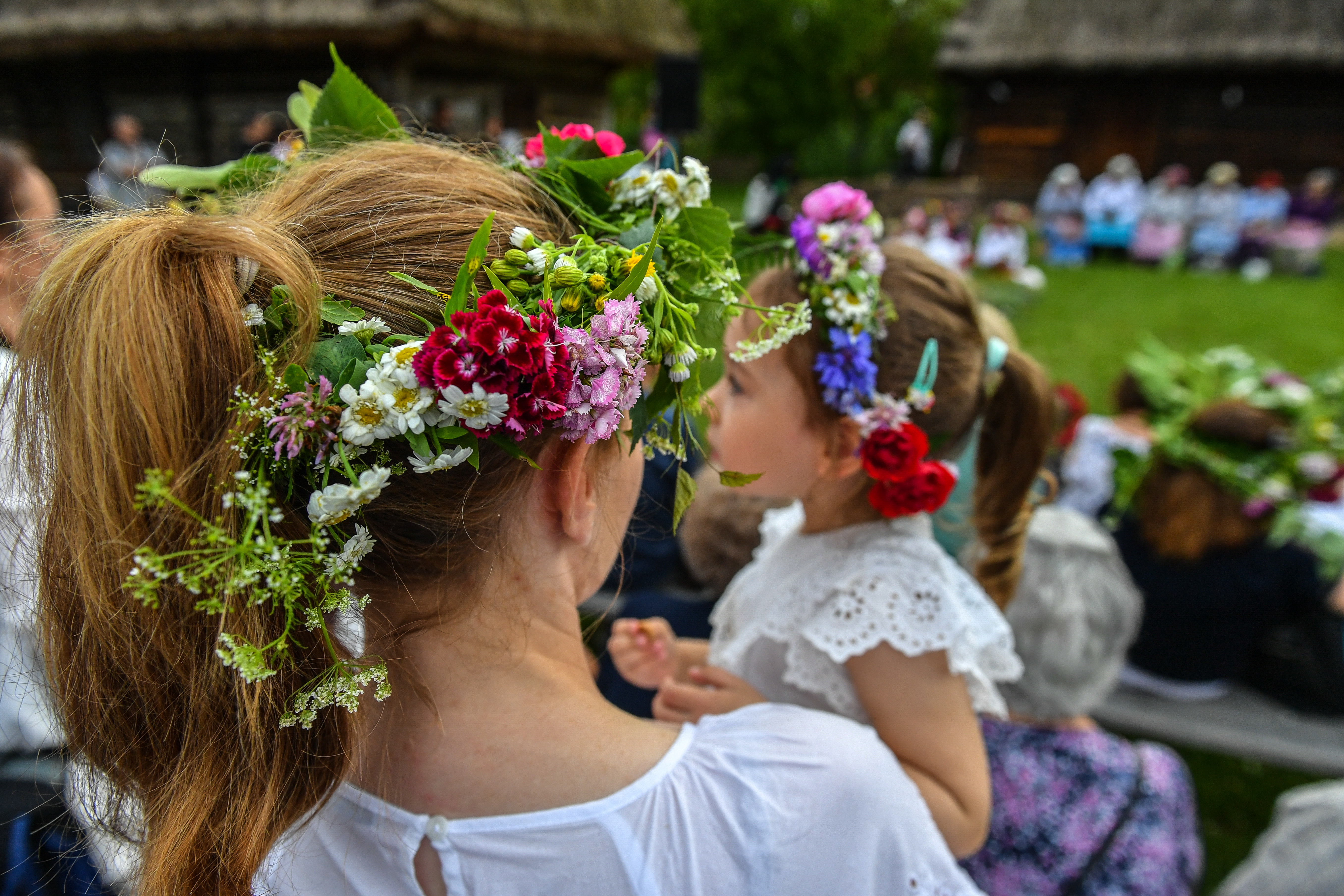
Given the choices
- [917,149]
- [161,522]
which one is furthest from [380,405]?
[917,149]

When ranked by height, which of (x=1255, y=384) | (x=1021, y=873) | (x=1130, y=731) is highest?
(x=1255, y=384)

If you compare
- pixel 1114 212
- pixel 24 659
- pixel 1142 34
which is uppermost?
pixel 1142 34

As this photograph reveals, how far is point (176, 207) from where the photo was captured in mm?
887

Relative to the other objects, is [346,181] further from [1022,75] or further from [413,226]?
[1022,75]

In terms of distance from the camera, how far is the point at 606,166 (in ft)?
3.75

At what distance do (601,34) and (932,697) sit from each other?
32.9ft

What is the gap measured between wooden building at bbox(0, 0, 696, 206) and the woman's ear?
790 cm

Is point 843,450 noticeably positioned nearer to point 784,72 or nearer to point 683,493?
point 683,493

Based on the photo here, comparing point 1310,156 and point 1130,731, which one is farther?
point 1310,156

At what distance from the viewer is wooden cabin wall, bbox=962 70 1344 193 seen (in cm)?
1544

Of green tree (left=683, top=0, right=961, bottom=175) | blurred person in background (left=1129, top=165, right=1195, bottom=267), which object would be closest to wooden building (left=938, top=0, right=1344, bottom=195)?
blurred person in background (left=1129, top=165, right=1195, bottom=267)

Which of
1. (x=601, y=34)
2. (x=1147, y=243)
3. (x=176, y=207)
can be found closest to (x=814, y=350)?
(x=176, y=207)

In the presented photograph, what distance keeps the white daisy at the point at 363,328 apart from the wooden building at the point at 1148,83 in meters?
18.3

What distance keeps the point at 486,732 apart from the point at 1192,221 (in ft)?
52.6
